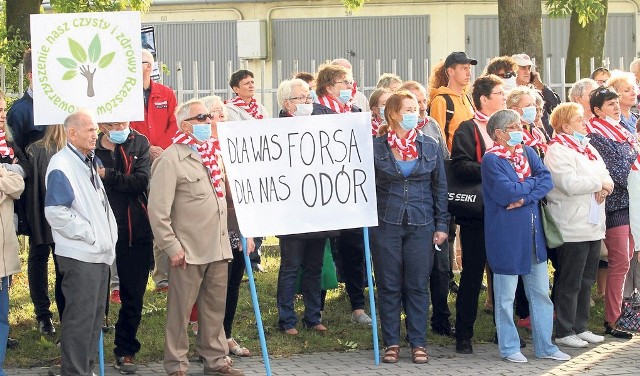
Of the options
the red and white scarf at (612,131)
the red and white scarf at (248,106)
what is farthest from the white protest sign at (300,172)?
the red and white scarf at (612,131)

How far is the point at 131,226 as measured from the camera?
31.1ft

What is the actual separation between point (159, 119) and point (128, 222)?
1892mm

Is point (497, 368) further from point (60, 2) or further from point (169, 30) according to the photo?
point (169, 30)

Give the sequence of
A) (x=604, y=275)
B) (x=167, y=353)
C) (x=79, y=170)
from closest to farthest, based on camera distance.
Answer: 1. (x=79, y=170)
2. (x=167, y=353)
3. (x=604, y=275)

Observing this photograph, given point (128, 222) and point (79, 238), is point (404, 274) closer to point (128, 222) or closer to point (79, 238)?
point (128, 222)

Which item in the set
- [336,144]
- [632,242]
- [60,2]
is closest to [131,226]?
[336,144]

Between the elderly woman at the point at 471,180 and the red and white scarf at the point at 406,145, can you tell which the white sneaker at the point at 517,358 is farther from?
the red and white scarf at the point at 406,145

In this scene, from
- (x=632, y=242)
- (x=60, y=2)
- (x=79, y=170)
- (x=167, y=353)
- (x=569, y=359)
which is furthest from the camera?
(x=60, y=2)

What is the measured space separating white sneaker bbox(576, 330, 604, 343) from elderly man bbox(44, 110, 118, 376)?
4.08m

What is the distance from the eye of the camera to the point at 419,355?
9.81 metres

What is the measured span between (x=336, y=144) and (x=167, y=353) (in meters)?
2.04

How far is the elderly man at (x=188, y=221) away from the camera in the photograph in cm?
905

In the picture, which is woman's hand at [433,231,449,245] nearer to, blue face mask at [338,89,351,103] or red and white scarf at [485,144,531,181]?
red and white scarf at [485,144,531,181]

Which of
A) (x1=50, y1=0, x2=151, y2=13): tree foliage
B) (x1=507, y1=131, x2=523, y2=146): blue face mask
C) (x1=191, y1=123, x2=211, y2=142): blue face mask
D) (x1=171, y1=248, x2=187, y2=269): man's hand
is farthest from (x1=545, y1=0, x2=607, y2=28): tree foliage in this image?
(x1=171, y1=248, x2=187, y2=269): man's hand
